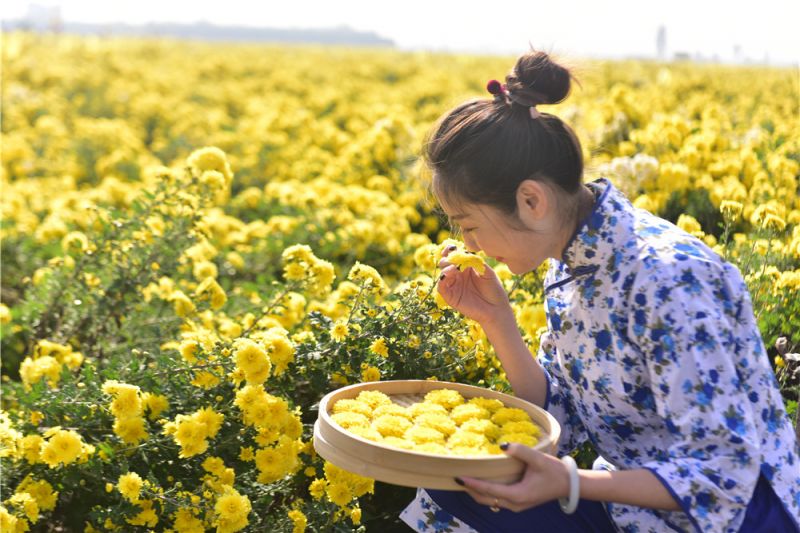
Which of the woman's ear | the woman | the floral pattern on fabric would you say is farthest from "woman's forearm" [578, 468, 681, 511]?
the woman's ear

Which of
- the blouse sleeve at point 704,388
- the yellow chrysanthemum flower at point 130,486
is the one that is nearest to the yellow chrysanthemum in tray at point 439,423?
the blouse sleeve at point 704,388

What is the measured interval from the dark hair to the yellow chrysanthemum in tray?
1.39ft

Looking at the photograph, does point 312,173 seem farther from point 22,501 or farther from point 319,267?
point 22,501

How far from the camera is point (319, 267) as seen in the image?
272 cm

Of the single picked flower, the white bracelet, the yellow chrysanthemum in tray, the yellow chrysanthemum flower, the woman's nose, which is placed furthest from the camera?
the yellow chrysanthemum flower

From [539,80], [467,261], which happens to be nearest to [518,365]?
[467,261]

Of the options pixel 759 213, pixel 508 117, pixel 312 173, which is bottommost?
pixel 312 173

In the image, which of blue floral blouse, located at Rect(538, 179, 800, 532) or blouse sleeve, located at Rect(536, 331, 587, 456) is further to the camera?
blouse sleeve, located at Rect(536, 331, 587, 456)

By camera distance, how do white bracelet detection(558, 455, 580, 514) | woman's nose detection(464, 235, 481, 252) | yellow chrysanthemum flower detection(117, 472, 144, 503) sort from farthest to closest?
yellow chrysanthemum flower detection(117, 472, 144, 503)
woman's nose detection(464, 235, 481, 252)
white bracelet detection(558, 455, 580, 514)

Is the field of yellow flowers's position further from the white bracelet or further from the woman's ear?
the white bracelet

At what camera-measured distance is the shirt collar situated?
1796mm

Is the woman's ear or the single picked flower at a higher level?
the woman's ear

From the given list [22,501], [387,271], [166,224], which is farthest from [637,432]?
[387,271]

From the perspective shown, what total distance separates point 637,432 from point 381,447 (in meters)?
0.59
